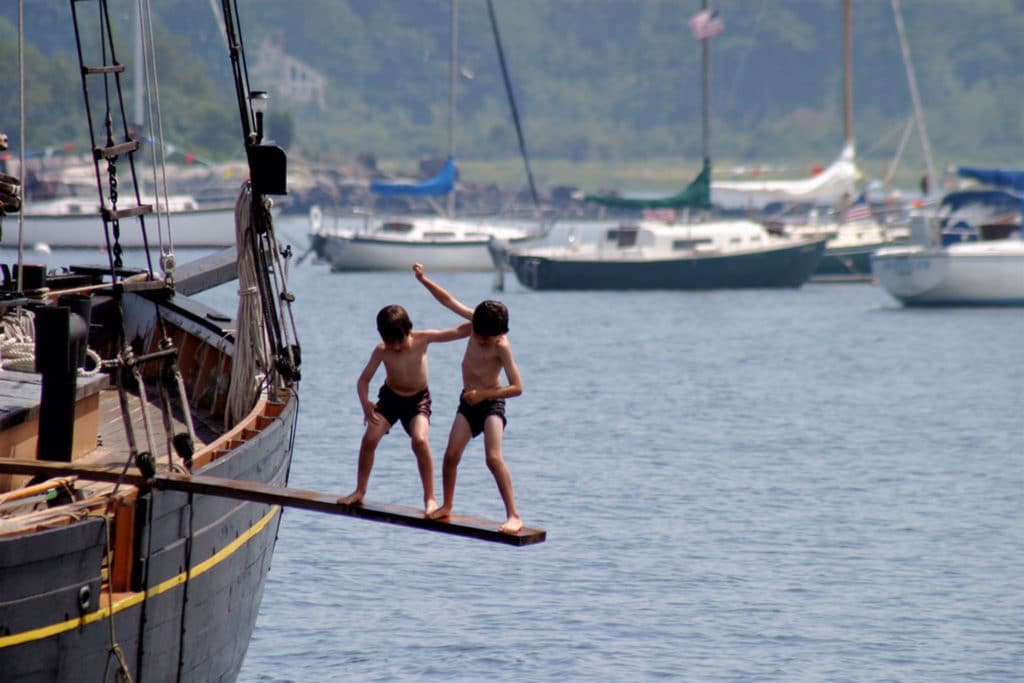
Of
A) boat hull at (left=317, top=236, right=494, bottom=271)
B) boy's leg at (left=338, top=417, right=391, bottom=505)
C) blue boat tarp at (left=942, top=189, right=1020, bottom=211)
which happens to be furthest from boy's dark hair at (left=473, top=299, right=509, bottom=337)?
boat hull at (left=317, top=236, right=494, bottom=271)

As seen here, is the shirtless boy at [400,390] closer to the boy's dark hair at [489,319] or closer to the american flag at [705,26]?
the boy's dark hair at [489,319]

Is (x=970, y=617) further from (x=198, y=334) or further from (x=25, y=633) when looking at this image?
(x=25, y=633)

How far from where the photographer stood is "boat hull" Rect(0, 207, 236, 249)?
309 feet

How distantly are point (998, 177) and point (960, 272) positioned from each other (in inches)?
692

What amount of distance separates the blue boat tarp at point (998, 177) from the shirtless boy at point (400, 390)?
212ft

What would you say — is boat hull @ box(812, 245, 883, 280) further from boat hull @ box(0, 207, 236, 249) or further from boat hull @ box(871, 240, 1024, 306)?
boat hull @ box(0, 207, 236, 249)

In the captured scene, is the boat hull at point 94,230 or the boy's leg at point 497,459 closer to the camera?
the boy's leg at point 497,459

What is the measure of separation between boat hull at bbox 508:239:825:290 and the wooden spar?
55.3m

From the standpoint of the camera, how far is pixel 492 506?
23.8 m

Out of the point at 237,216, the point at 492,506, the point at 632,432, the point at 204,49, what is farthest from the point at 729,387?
the point at 204,49

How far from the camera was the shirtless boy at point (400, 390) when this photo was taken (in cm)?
1123

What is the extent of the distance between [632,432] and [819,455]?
3.94 meters

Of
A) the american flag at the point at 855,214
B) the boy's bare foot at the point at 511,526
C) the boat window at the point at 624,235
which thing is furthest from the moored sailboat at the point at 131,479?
the american flag at the point at 855,214

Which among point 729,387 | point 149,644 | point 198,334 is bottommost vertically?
point 729,387
